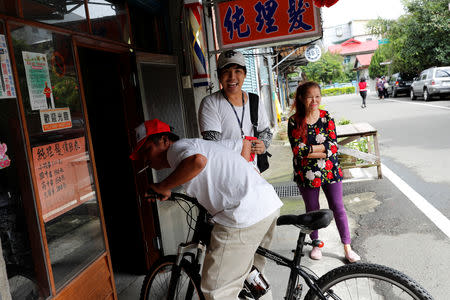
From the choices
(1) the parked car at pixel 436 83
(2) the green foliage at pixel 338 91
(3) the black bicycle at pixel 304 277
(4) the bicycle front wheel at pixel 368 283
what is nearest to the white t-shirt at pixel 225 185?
(3) the black bicycle at pixel 304 277

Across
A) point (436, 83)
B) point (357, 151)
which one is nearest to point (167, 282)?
point (357, 151)

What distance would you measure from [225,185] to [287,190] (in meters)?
4.99

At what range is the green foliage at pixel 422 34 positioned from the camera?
2492 centimetres

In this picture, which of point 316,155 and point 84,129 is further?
point 316,155

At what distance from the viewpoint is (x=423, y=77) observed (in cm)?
2167

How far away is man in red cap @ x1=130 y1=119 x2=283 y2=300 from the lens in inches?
86.4

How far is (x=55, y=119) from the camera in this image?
2.76 m

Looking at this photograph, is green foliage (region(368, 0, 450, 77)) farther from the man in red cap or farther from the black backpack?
the man in red cap

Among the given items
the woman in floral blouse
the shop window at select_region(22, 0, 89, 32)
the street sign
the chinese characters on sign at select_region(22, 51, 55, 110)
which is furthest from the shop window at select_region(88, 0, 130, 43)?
the street sign

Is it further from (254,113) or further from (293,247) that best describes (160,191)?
(293,247)

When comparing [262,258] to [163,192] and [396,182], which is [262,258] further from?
[396,182]

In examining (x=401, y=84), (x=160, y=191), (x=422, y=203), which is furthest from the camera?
(x=401, y=84)

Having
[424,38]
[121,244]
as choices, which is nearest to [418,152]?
[121,244]

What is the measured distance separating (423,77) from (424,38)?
5758mm
